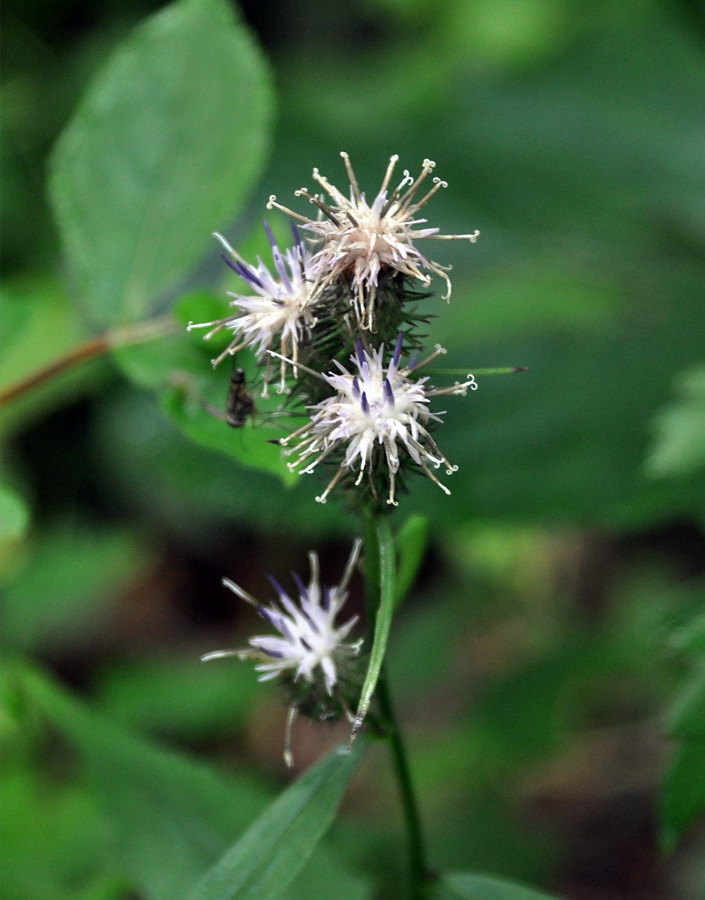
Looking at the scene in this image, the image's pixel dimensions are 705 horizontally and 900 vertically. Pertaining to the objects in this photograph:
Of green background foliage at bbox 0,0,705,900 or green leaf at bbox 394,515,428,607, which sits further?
green background foliage at bbox 0,0,705,900

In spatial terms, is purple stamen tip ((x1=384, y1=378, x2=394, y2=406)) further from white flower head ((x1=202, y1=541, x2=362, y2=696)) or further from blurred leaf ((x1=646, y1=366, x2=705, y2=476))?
blurred leaf ((x1=646, y1=366, x2=705, y2=476))

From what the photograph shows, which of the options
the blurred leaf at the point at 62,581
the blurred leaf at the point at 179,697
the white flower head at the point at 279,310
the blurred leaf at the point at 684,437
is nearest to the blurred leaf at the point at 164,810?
the white flower head at the point at 279,310

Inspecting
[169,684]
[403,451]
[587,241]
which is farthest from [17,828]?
[587,241]

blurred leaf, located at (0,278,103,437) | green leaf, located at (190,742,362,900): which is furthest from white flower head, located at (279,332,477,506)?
blurred leaf, located at (0,278,103,437)

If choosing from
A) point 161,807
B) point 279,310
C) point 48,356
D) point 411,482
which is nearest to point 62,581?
point 48,356

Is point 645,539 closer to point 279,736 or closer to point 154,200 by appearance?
point 279,736

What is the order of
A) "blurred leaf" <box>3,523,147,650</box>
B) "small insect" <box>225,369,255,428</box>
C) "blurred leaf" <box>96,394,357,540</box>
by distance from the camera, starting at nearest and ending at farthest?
1. "small insect" <box>225,369,255,428</box>
2. "blurred leaf" <box>96,394,357,540</box>
3. "blurred leaf" <box>3,523,147,650</box>
